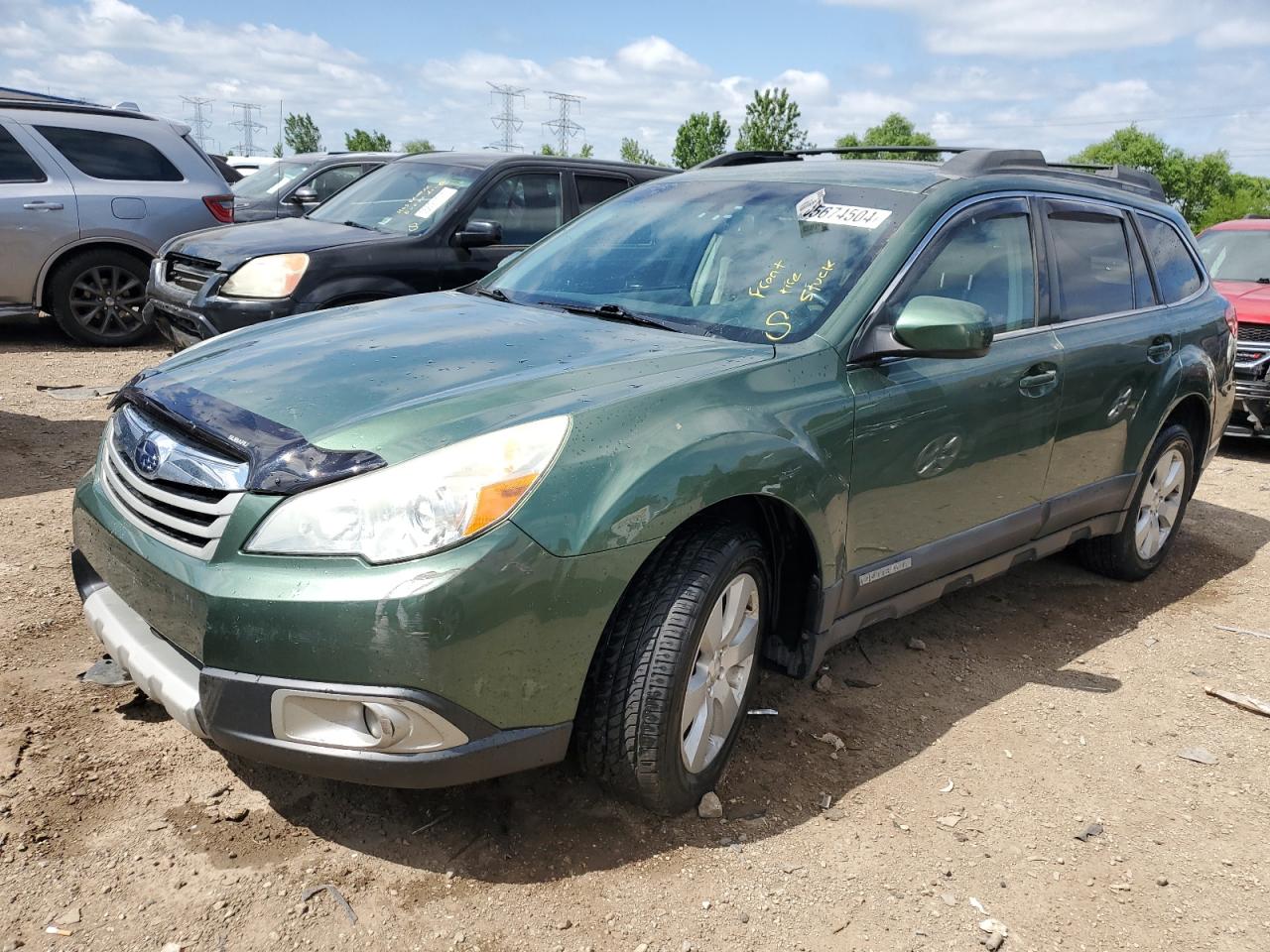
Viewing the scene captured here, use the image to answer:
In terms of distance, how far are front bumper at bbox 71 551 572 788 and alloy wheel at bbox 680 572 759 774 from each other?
0.44 metres

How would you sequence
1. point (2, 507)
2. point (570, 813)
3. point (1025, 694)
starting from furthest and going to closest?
1. point (2, 507)
2. point (1025, 694)
3. point (570, 813)

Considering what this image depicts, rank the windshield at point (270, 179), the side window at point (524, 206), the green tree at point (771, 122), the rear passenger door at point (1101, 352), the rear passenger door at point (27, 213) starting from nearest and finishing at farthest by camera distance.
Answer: the rear passenger door at point (1101, 352) < the side window at point (524, 206) < the rear passenger door at point (27, 213) < the windshield at point (270, 179) < the green tree at point (771, 122)

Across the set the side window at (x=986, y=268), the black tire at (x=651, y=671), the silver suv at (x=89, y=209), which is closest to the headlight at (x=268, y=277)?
the silver suv at (x=89, y=209)

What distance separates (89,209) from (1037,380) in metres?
7.99

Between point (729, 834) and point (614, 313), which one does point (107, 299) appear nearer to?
point (614, 313)

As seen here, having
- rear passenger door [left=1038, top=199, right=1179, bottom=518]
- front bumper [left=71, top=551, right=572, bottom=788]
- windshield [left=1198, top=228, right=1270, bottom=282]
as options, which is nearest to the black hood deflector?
front bumper [left=71, top=551, right=572, bottom=788]

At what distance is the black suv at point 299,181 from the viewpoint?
11.5 m

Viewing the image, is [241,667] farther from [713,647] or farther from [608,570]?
[713,647]

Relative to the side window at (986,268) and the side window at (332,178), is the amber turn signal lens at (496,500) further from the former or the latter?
the side window at (332,178)

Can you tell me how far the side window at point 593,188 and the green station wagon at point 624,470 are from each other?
142 inches

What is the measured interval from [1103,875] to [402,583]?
198 centimetres

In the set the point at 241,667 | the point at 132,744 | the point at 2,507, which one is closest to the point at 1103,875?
the point at 241,667

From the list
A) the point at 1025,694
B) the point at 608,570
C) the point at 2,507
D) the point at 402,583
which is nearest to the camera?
the point at 402,583

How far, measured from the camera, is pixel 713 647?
281cm
